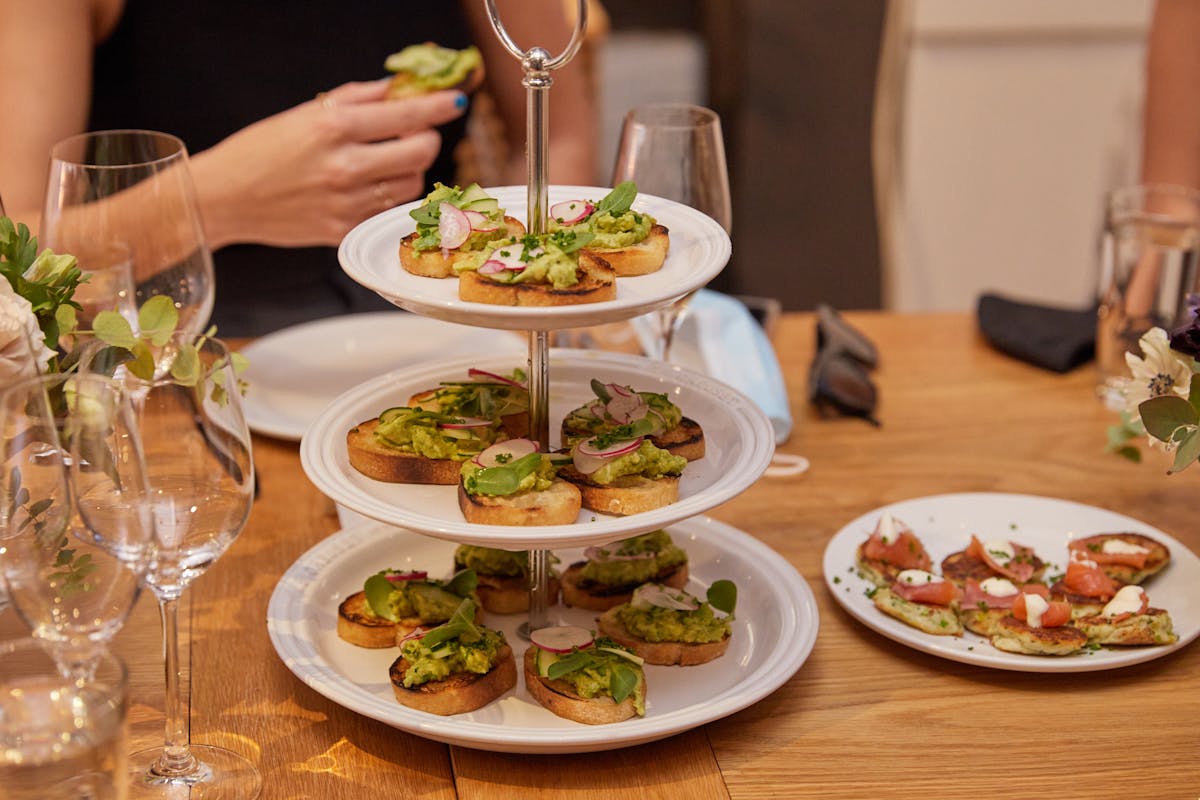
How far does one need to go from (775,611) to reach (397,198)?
2.50 ft

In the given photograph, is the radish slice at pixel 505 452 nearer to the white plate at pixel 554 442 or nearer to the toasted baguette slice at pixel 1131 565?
the white plate at pixel 554 442

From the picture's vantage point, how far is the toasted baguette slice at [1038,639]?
113 cm

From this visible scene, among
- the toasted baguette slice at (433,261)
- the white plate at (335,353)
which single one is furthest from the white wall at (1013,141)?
the toasted baguette slice at (433,261)

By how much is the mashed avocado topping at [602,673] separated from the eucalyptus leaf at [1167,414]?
1.54 ft

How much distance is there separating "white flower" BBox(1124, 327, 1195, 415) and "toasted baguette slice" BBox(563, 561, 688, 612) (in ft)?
1.48

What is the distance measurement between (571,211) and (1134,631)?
24.6 inches

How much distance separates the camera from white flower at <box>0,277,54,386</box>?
37.4 inches

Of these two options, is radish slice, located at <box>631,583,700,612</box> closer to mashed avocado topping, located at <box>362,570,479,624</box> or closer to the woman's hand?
mashed avocado topping, located at <box>362,570,479,624</box>

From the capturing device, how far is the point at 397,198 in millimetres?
1644

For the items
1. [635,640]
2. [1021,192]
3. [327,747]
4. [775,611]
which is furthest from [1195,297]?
[1021,192]

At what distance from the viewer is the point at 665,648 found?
1.13 meters

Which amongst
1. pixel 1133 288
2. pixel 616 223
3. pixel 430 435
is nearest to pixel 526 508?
pixel 430 435

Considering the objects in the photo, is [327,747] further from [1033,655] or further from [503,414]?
[1033,655]

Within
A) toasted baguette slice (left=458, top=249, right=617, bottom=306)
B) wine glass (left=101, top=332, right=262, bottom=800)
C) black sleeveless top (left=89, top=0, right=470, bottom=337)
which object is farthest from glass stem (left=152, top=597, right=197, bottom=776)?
black sleeveless top (left=89, top=0, right=470, bottom=337)
